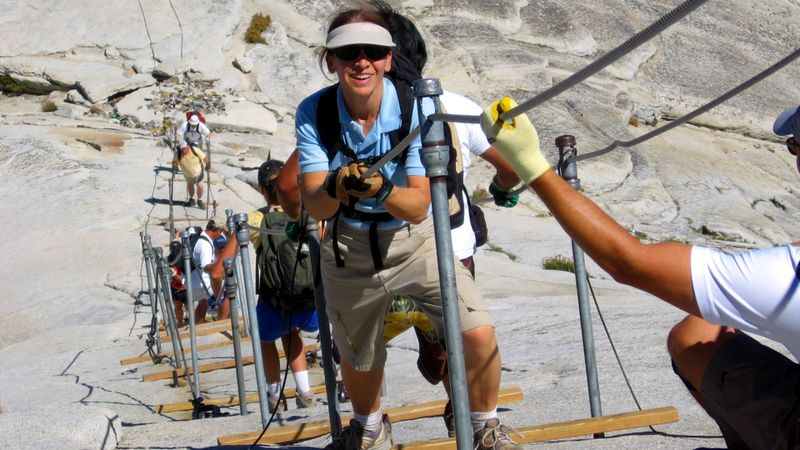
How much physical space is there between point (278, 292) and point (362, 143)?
262 centimetres

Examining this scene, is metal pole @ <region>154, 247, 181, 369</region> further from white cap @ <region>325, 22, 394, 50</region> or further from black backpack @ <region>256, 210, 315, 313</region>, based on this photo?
white cap @ <region>325, 22, 394, 50</region>

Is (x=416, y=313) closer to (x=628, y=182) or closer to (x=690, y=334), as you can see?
(x=690, y=334)

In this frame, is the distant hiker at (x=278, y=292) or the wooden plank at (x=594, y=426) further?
the distant hiker at (x=278, y=292)

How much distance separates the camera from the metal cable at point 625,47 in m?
2.07

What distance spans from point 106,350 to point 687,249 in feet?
29.7

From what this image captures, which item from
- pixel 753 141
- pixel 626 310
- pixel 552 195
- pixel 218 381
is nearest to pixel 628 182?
pixel 753 141

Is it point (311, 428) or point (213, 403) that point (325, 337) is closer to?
point (311, 428)

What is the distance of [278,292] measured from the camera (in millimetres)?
6266

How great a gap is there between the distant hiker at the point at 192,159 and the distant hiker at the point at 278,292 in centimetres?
1174

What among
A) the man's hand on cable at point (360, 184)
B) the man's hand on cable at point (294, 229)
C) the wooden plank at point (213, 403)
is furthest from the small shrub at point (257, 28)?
the man's hand on cable at point (360, 184)

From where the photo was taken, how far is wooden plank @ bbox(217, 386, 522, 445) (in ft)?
15.6

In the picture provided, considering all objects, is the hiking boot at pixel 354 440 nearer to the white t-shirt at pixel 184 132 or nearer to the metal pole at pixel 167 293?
the metal pole at pixel 167 293

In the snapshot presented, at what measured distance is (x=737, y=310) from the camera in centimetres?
248

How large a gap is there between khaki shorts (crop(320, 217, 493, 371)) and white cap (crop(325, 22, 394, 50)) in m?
0.66
